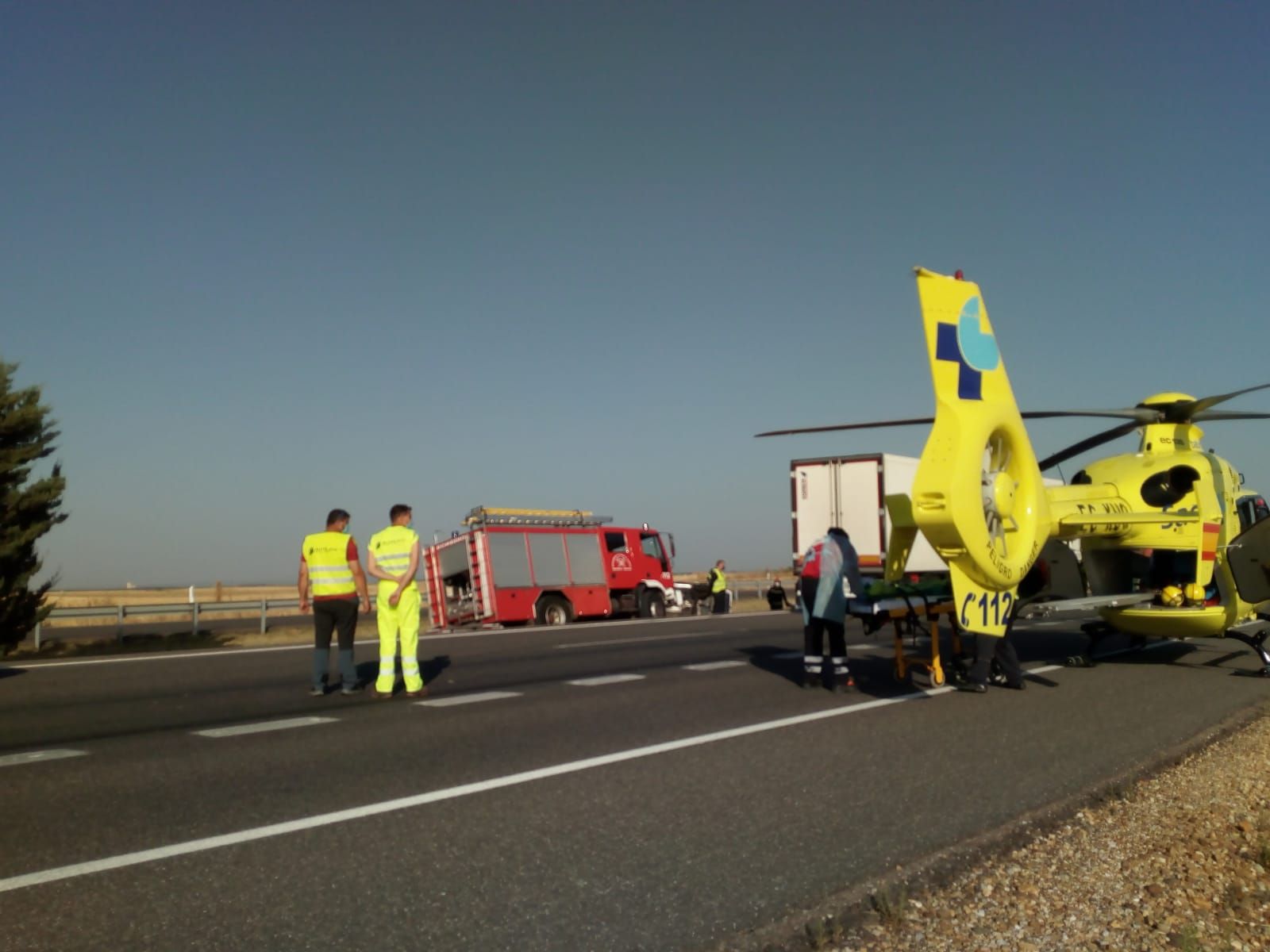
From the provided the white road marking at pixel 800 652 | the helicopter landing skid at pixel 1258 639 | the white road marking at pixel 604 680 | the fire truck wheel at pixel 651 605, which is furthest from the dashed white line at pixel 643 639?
the helicopter landing skid at pixel 1258 639

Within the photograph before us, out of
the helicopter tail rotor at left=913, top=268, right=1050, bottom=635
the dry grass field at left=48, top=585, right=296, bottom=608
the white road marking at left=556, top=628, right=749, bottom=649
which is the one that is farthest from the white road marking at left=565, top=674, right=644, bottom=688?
the dry grass field at left=48, top=585, right=296, bottom=608

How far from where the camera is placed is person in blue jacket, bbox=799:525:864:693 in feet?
34.1

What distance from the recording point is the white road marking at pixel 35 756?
7.18 meters

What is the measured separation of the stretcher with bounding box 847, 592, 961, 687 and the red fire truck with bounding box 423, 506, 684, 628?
44.9ft

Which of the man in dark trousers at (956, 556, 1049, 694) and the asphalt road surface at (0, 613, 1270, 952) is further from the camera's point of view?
the man in dark trousers at (956, 556, 1049, 694)

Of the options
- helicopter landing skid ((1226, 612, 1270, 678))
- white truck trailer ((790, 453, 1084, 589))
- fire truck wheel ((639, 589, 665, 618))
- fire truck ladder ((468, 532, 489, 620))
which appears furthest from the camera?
fire truck wheel ((639, 589, 665, 618))

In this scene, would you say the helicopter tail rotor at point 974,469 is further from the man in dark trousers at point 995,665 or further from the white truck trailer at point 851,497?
the white truck trailer at point 851,497

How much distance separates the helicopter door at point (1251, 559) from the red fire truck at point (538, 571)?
1535 centimetres

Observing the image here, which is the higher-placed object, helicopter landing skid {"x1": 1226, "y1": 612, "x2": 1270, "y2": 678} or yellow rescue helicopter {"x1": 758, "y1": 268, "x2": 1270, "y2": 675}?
yellow rescue helicopter {"x1": 758, "y1": 268, "x2": 1270, "y2": 675}

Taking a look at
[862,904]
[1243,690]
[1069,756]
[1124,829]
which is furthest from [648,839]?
[1243,690]

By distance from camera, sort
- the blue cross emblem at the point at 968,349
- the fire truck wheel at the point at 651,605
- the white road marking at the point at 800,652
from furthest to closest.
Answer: the fire truck wheel at the point at 651,605 < the white road marking at the point at 800,652 < the blue cross emblem at the point at 968,349

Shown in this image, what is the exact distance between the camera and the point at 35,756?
7410 millimetres

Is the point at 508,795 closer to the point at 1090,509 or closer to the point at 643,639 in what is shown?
the point at 1090,509

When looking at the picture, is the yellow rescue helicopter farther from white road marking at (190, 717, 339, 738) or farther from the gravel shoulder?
white road marking at (190, 717, 339, 738)
